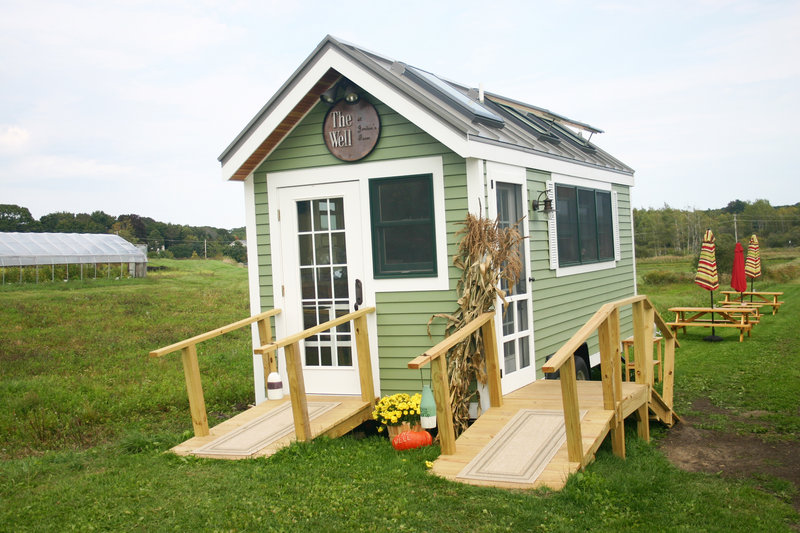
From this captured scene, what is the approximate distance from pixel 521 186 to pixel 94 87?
16.0 m

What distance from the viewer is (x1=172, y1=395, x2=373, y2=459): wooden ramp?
5.54 meters

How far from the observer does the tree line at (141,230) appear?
39.2 metres

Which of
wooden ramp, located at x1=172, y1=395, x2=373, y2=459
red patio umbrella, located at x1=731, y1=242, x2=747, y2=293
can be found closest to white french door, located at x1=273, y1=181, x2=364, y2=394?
wooden ramp, located at x1=172, y1=395, x2=373, y2=459

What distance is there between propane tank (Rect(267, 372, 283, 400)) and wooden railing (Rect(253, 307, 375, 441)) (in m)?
0.85

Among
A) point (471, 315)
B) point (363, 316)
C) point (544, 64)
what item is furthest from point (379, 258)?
point (544, 64)

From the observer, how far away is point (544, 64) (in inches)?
524

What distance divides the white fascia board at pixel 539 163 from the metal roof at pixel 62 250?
77.3 ft

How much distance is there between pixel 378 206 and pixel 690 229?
1576 inches

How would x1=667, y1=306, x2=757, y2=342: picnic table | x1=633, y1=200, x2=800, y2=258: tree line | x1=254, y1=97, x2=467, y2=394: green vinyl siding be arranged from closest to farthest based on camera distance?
x1=254, y1=97, x2=467, y2=394: green vinyl siding
x1=667, y1=306, x2=757, y2=342: picnic table
x1=633, y1=200, x2=800, y2=258: tree line

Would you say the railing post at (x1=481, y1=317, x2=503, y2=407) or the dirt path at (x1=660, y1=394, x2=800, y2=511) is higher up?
the railing post at (x1=481, y1=317, x2=503, y2=407)

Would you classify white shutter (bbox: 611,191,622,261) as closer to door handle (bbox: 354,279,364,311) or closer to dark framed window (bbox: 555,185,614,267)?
dark framed window (bbox: 555,185,614,267)

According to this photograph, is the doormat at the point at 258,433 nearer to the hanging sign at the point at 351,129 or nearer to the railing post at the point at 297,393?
the railing post at the point at 297,393

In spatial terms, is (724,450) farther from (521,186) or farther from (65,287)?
(65,287)

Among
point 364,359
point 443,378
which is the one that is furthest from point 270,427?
point 443,378
